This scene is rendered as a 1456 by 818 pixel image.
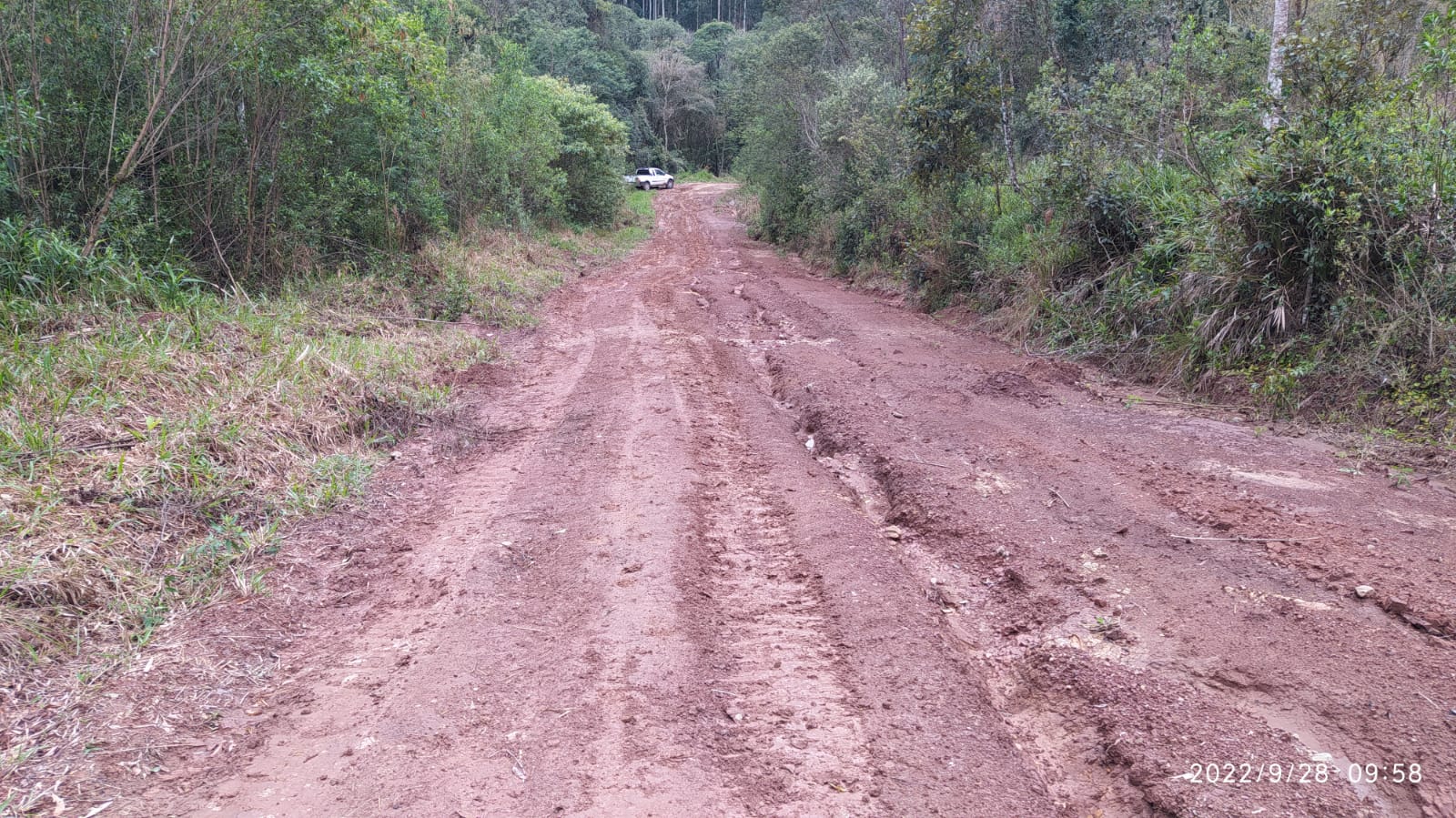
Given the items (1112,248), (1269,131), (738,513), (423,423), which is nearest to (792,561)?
(738,513)

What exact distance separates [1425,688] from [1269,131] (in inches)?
247

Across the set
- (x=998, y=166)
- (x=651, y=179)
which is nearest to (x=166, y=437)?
(x=998, y=166)

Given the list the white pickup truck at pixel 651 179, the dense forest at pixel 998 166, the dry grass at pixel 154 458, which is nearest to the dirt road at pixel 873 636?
the dry grass at pixel 154 458

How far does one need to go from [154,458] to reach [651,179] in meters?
37.9

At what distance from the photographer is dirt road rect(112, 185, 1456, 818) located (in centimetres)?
267

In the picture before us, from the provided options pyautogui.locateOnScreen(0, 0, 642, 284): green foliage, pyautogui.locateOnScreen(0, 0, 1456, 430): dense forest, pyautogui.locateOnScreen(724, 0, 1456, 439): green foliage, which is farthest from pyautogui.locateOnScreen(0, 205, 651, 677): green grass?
pyautogui.locateOnScreen(724, 0, 1456, 439): green foliage

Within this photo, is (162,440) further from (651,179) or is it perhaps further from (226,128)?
(651,179)

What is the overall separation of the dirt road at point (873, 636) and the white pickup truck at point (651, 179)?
35.9m

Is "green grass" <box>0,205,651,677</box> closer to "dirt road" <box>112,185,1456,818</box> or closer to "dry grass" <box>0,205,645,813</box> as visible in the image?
"dry grass" <box>0,205,645,813</box>

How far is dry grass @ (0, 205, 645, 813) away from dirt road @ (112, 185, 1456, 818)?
576mm

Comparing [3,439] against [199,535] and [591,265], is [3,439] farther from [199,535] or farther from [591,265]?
[591,265]

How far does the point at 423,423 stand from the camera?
682cm

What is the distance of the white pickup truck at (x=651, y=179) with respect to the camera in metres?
40.4

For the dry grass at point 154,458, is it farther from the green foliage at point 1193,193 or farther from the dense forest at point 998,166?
the green foliage at point 1193,193
